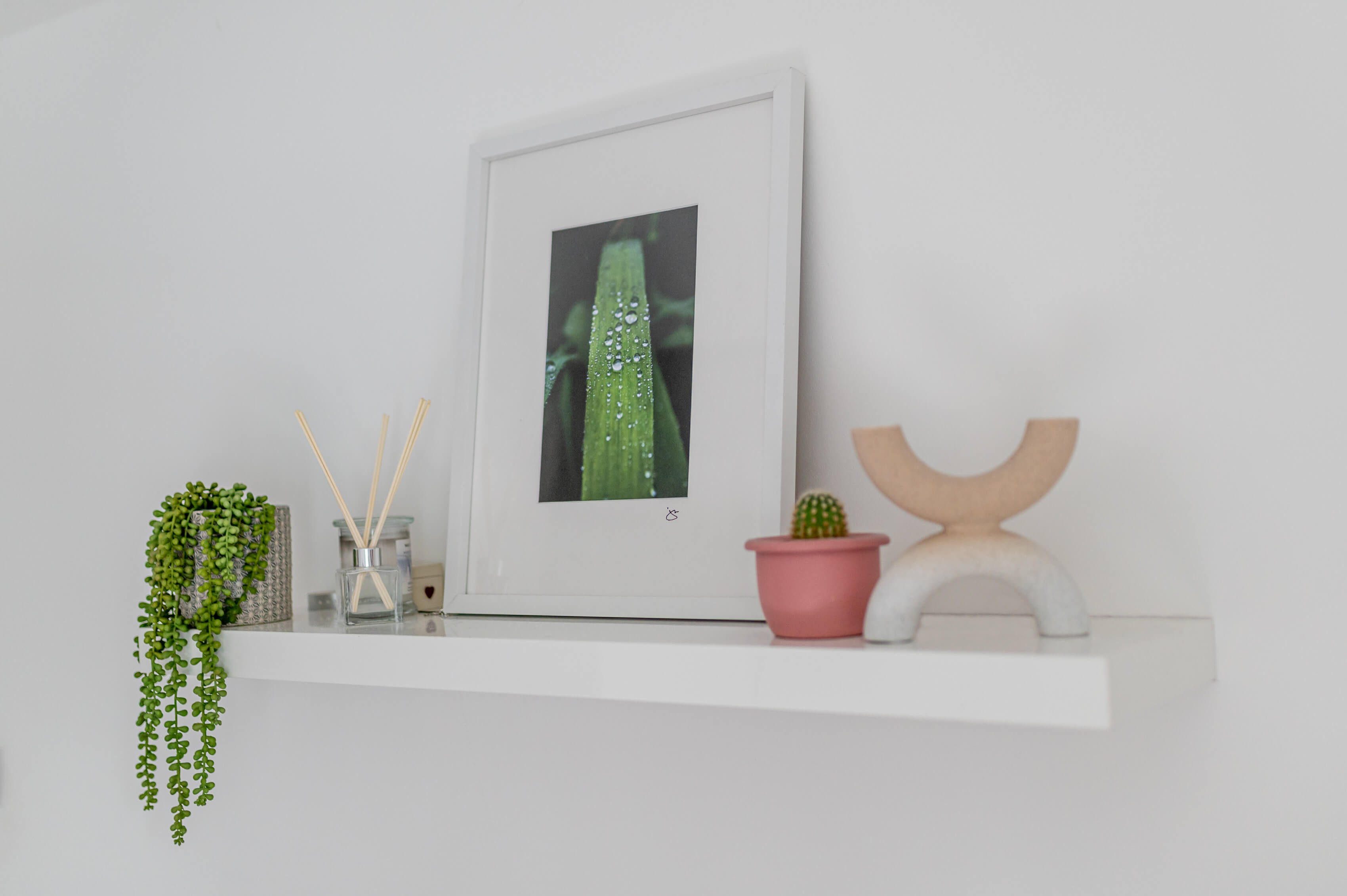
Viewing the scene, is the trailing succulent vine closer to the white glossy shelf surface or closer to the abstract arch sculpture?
the white glossy shelf surface

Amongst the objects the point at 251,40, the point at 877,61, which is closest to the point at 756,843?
the point at 877,61

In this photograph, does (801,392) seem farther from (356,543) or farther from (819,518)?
(356,543)

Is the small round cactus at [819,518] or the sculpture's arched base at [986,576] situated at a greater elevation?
the small round cactus at [819,518]

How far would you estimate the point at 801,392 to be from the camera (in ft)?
3.30

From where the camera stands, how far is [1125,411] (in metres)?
0.86

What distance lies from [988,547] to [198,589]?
0.81 metres

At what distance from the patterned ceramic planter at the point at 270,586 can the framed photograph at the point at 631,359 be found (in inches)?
7.6

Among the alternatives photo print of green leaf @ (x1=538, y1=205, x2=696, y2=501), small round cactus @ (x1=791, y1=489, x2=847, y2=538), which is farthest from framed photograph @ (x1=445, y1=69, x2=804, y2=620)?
small round cactus @ (x1=791, y1=489, x2=847, y2=538)

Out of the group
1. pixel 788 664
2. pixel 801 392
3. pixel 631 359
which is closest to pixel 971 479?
pixel 788 664

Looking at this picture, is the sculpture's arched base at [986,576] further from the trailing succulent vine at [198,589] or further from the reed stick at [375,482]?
the trailing succulent vine at [198,589]

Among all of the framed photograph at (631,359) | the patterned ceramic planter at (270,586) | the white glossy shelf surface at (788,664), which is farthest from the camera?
the patterned ceramic planter at (270,586)

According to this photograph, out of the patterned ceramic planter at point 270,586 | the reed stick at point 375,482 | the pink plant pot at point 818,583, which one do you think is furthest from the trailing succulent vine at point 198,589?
the pink plant pot at point 818,583

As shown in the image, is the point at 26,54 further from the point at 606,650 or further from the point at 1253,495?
the point at 1253,495

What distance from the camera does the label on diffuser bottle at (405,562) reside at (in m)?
1.11
